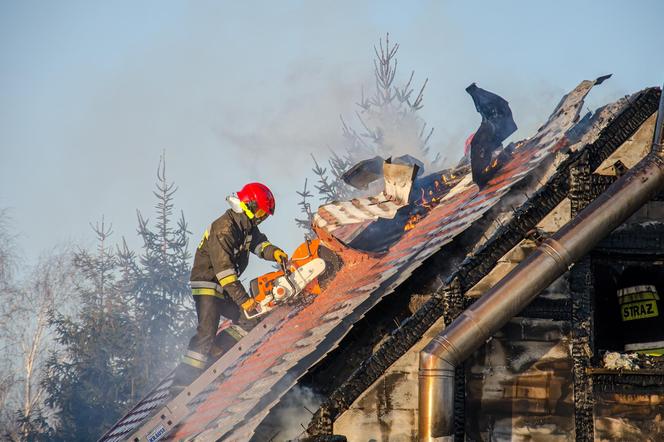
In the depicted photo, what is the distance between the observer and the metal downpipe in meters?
6.88

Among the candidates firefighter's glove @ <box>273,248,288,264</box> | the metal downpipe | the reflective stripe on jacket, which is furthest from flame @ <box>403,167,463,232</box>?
the metal downpipe

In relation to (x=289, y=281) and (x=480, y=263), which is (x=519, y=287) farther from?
(x=289, y=281)

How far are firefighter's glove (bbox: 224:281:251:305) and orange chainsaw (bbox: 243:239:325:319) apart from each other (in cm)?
15

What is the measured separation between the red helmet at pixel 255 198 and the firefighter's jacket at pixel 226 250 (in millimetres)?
150

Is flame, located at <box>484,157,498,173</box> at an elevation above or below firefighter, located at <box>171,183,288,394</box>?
above

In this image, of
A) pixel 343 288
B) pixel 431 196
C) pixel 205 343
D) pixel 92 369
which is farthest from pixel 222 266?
pixel 92 369

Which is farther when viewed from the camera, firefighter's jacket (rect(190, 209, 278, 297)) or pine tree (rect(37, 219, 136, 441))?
pine tree (rect(37, 219, 136, 441))

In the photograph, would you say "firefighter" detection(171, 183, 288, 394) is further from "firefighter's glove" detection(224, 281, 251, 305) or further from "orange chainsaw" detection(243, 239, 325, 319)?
"orange chainsaw" detection(243, 239, 325, 319)

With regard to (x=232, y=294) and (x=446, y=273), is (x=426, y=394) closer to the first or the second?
(x=446, y=273)

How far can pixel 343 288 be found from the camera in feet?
29.6

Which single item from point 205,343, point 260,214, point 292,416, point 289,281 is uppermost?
point 260,214

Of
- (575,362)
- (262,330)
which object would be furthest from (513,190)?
(262,330)

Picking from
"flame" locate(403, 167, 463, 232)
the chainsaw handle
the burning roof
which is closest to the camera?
the burning roof

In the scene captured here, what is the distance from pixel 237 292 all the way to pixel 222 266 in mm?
358
